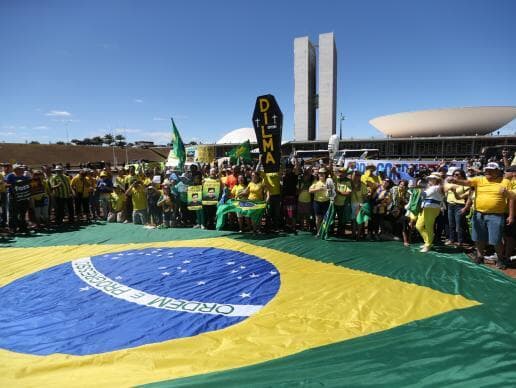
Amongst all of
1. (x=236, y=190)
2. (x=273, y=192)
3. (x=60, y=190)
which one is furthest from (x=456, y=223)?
(x=60, y=190)

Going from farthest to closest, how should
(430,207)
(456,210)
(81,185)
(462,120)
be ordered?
(462,120) → (81,185) → (456,210) → (430,207)

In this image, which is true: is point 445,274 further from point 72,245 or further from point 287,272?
point 72,245

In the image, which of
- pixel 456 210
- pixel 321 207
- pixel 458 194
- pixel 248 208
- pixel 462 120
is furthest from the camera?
pixel 462 120

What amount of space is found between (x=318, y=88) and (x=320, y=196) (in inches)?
2801

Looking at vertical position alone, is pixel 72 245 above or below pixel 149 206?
below

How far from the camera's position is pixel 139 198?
10.1m

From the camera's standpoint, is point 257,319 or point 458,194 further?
point 458,194

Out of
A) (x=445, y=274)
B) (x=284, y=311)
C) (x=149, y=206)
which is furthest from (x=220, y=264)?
(x=149, y=206)

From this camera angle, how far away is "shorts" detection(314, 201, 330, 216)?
788cm

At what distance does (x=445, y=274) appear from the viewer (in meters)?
5.18

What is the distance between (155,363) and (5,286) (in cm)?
406

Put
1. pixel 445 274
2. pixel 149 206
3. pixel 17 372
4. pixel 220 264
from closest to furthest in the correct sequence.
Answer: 1. pixel 17 372
2. pixel 445 274
3. pixel 220 264
4. pixel 149 206

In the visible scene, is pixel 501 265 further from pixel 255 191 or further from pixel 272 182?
pixel 255 191

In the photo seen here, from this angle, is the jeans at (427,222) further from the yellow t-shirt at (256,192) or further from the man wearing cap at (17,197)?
the man wearing cap at (17,197)
